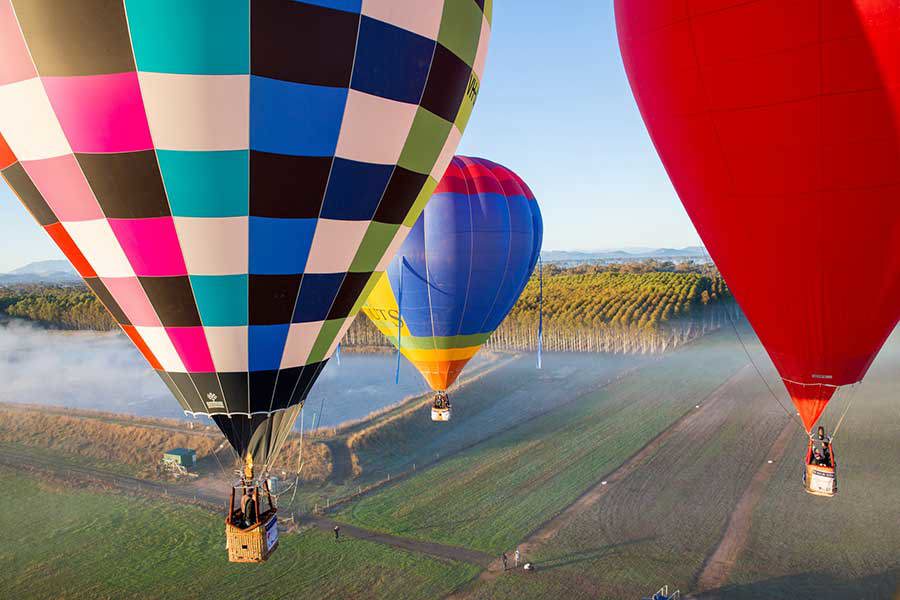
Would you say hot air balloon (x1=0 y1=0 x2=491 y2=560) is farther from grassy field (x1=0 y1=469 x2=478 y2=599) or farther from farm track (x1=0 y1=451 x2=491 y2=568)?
farm track (x1=0 y1=451 x2=491 y2=568)

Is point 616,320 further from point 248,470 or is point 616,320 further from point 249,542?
point 249,542

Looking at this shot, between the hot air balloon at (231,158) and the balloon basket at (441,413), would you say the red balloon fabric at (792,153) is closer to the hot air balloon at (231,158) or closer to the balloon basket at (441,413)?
the hot air balloon at (231,158)

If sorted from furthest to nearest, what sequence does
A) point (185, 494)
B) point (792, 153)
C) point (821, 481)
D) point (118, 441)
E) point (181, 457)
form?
1. point (118, 441)
2. point (181, 457)
3. point (185, 494)
4. point (821, 481)
5. point (792, 153)

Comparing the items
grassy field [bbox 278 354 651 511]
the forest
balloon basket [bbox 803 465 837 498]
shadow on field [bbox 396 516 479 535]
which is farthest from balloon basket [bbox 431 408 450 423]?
the forest

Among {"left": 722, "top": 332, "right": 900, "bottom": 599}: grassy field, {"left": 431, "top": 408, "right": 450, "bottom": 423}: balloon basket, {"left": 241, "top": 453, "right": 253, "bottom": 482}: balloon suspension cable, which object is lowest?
{"left": 722, "top": 332, "right": 900, "bottom": 599}: grassy field

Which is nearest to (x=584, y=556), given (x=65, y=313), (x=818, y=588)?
(x=818, y=588)

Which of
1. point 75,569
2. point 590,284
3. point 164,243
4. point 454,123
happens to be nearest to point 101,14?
point 164,243
